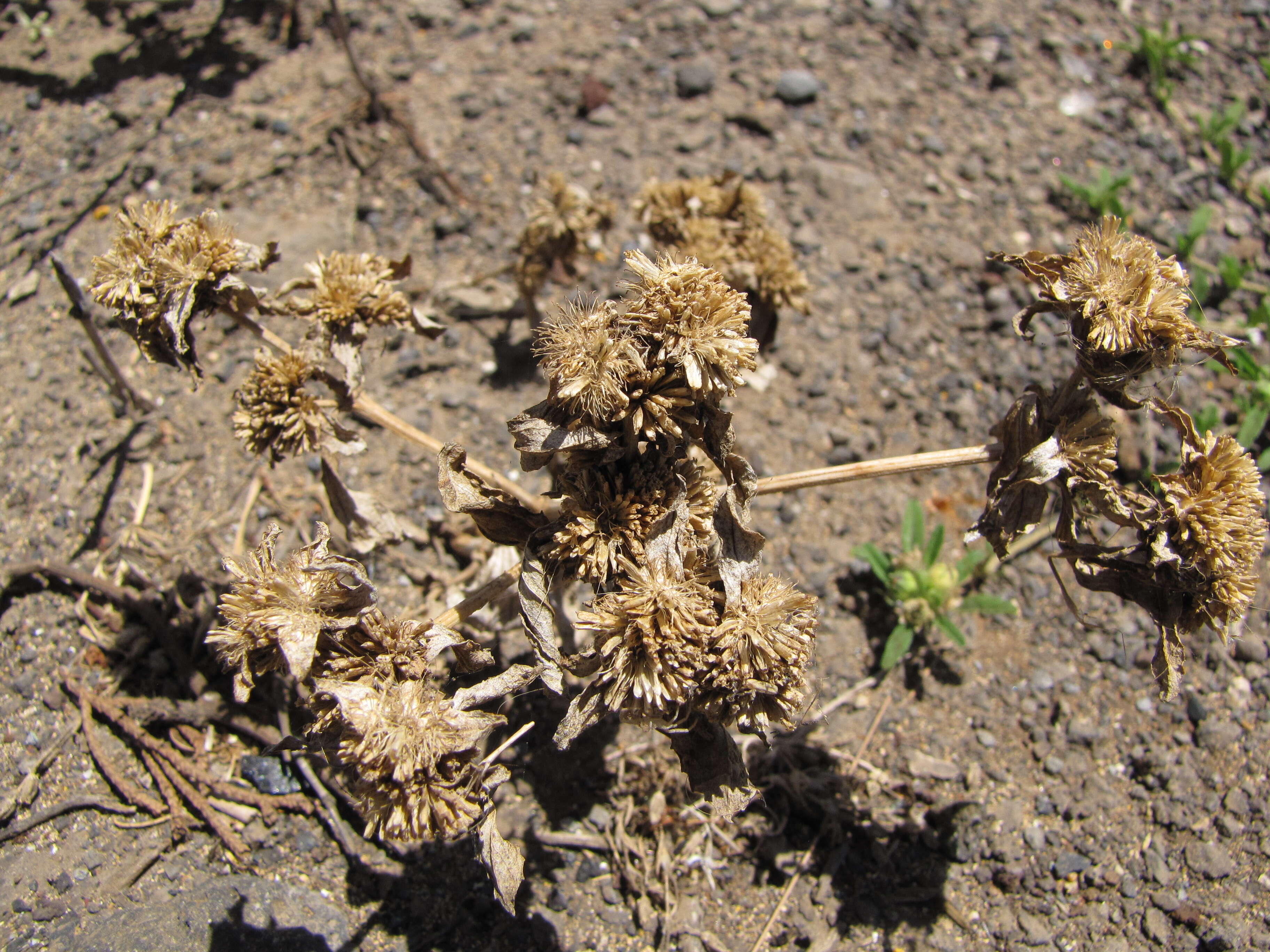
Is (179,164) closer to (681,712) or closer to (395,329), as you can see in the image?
(395,329)

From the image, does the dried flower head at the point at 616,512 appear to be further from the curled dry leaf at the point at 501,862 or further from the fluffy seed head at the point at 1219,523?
the fluffy seed head at the point at 1219,523

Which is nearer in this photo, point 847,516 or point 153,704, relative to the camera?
point 153,704

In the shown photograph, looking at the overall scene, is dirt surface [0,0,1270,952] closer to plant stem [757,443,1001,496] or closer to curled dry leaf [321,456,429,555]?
curled dry leaf [321,456,429,555]

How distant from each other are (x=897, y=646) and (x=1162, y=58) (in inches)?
161

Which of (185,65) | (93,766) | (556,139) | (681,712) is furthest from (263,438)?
(185,65)

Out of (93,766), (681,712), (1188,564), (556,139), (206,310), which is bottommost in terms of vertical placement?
(93,766)

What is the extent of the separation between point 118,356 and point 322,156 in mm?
1554

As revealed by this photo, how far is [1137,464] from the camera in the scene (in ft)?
12.5

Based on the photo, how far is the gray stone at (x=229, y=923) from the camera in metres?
2.51

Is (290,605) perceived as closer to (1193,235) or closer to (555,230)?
(555,230)

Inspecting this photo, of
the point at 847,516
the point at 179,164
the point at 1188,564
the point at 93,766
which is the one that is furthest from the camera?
the point at 179,164

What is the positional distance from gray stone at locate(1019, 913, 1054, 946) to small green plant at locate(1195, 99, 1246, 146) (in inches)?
168

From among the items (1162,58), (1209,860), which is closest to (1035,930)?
(1209,860)

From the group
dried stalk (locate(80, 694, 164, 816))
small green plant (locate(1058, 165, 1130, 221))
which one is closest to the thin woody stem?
dried stalk (locate(80, 694, 164, 816))
